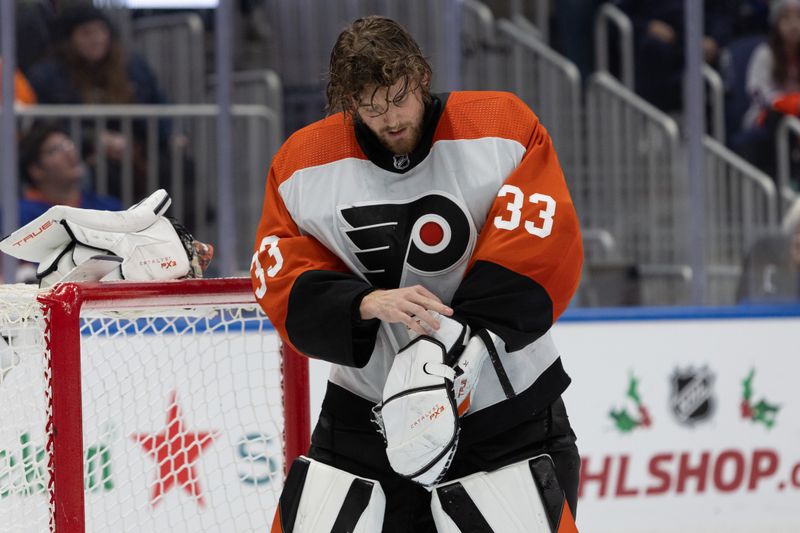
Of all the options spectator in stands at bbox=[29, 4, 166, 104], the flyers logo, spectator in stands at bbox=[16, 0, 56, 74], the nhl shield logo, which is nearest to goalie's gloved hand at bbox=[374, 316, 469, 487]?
the flyers logo

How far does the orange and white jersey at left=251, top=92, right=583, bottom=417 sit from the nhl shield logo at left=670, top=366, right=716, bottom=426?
1.98 meters

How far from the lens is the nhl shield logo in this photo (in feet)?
11.5

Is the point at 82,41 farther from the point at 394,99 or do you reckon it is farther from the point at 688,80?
the point at 394,99

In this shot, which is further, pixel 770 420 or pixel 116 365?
pixel 770 420

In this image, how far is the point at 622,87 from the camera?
4.70 metres

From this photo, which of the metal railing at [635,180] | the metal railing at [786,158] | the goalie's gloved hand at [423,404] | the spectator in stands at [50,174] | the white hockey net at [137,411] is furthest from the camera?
the metal railing at [786,158]

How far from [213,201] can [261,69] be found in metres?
0.60

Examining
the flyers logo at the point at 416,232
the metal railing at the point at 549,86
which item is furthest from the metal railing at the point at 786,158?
the flyers logo at the point at 416,232

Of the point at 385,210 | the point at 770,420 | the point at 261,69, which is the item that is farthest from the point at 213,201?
the point at 385,210

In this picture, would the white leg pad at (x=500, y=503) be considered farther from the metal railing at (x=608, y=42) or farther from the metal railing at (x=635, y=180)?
the metal railing at (x=608, y=42)

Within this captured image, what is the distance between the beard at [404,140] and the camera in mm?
1550

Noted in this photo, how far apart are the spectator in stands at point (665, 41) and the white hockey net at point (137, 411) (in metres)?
2.51

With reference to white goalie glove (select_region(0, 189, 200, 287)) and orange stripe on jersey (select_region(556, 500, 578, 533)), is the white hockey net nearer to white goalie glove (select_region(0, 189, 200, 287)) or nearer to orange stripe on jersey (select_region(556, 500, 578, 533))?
white goalie glove (select_region(0, 189, 200, 287))

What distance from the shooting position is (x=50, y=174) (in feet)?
13.4
